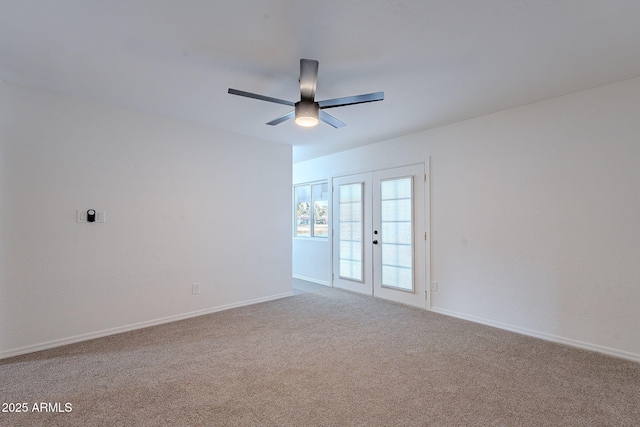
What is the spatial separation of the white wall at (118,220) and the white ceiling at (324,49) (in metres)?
0.39

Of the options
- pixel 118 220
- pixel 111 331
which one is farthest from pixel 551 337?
pixel 118 220

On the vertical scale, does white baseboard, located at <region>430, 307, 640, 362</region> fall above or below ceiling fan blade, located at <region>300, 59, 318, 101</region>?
below

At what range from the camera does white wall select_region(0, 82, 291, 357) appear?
9.50ft

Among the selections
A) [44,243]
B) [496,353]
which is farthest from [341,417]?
[44,243]

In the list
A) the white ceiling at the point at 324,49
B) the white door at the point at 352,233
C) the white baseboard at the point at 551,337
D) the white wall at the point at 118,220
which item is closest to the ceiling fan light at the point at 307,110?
the white ceiling at the point at 324,49

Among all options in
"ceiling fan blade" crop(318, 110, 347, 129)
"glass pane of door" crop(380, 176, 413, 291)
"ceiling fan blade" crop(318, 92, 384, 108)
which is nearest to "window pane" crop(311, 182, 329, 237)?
"glass pane of door" crop(380, 176, 413, 291)

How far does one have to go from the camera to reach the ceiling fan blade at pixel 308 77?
2.31 meters

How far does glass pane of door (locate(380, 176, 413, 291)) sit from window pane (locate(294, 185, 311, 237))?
1.92m

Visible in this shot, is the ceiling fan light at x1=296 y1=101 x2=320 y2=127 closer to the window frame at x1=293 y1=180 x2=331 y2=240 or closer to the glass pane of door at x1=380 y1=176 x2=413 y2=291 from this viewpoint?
the glass pane of door at x1=380 y1=176 x2=413 y2=291

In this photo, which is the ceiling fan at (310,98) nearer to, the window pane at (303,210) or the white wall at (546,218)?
the white wall at (546,218)

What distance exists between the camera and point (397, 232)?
15.3 feet

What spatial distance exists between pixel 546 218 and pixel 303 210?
4.27 metres

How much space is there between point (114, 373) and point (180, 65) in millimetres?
2571

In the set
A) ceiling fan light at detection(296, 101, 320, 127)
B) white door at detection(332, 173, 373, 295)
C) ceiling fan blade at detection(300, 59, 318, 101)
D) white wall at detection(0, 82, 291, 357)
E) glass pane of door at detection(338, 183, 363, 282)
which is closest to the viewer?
ceiling fan blade at detection(300, 59, 318, 101)
